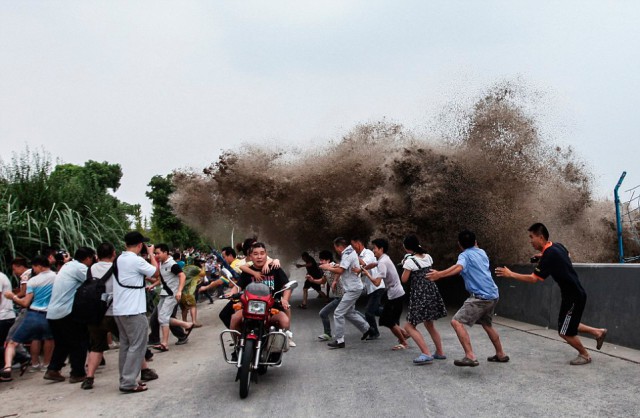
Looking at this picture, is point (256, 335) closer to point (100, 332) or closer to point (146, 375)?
point (146, 375)

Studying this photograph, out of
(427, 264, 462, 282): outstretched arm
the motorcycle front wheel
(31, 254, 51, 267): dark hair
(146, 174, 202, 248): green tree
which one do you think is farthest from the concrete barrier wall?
(146, 174, 202, 248): green tree

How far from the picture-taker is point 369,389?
6.20m

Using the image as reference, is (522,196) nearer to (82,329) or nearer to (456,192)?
(456,192)

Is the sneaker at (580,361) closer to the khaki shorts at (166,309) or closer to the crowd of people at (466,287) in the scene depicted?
the crowd of people at (466,287)

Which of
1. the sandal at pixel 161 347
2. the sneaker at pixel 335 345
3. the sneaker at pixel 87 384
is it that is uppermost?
the sneaker at pixel 335 345

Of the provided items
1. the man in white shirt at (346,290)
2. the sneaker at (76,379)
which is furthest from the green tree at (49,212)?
the man in white shirt at (346,290)

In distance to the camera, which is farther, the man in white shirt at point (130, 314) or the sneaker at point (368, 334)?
the sneaker at point (368, 334)

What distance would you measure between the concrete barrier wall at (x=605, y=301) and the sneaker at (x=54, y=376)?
771 cm

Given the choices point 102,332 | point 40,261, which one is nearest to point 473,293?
point 102,332

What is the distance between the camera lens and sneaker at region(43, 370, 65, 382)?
7.39 metres

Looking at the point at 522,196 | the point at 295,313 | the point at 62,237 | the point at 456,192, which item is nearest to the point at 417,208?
the point at 456,192

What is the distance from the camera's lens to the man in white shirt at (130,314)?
6.44 meters

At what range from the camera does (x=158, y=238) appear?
40.8m

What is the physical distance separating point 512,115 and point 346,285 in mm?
6899
